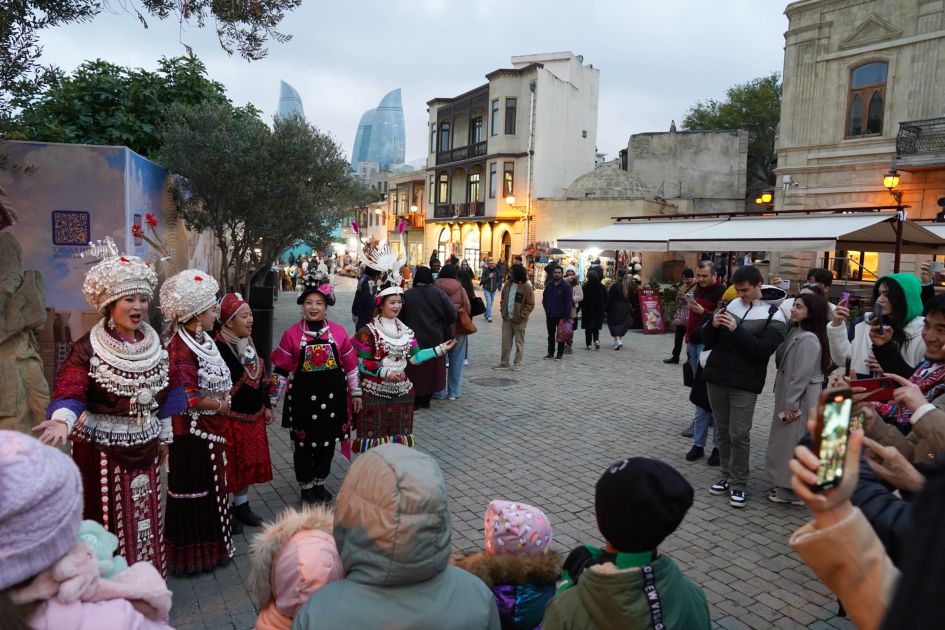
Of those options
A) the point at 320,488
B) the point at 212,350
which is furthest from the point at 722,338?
the point at 212,350

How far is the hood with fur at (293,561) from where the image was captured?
1930 mm

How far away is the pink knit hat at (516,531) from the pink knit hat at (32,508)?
5.39 ft

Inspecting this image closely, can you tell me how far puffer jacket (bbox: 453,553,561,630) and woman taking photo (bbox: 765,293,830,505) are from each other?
142 inches

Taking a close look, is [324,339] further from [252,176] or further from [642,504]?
[252,176]

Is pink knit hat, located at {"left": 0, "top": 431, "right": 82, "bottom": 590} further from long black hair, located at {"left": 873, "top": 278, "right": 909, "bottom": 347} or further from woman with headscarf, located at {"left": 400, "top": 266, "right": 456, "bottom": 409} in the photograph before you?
woman with headscarf, located at {"left": 400, "top": 266, "right": 456, "bottom": 409}

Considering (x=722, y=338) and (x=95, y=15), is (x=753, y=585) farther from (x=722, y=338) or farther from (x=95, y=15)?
(x=95, y=15)

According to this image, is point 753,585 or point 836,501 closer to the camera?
point 836,501

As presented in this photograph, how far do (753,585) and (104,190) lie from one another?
25.3ft

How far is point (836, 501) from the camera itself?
1214mm

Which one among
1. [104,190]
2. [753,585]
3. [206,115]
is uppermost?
[206,115]

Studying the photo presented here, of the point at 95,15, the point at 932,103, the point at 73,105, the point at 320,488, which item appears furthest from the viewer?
the point at 932,103

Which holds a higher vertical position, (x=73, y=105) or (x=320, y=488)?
(x=73, y=105)

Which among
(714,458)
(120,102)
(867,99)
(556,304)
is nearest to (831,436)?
(714,458)

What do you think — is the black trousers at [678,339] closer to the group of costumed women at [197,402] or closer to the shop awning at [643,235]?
the shop awning at [643,235]
